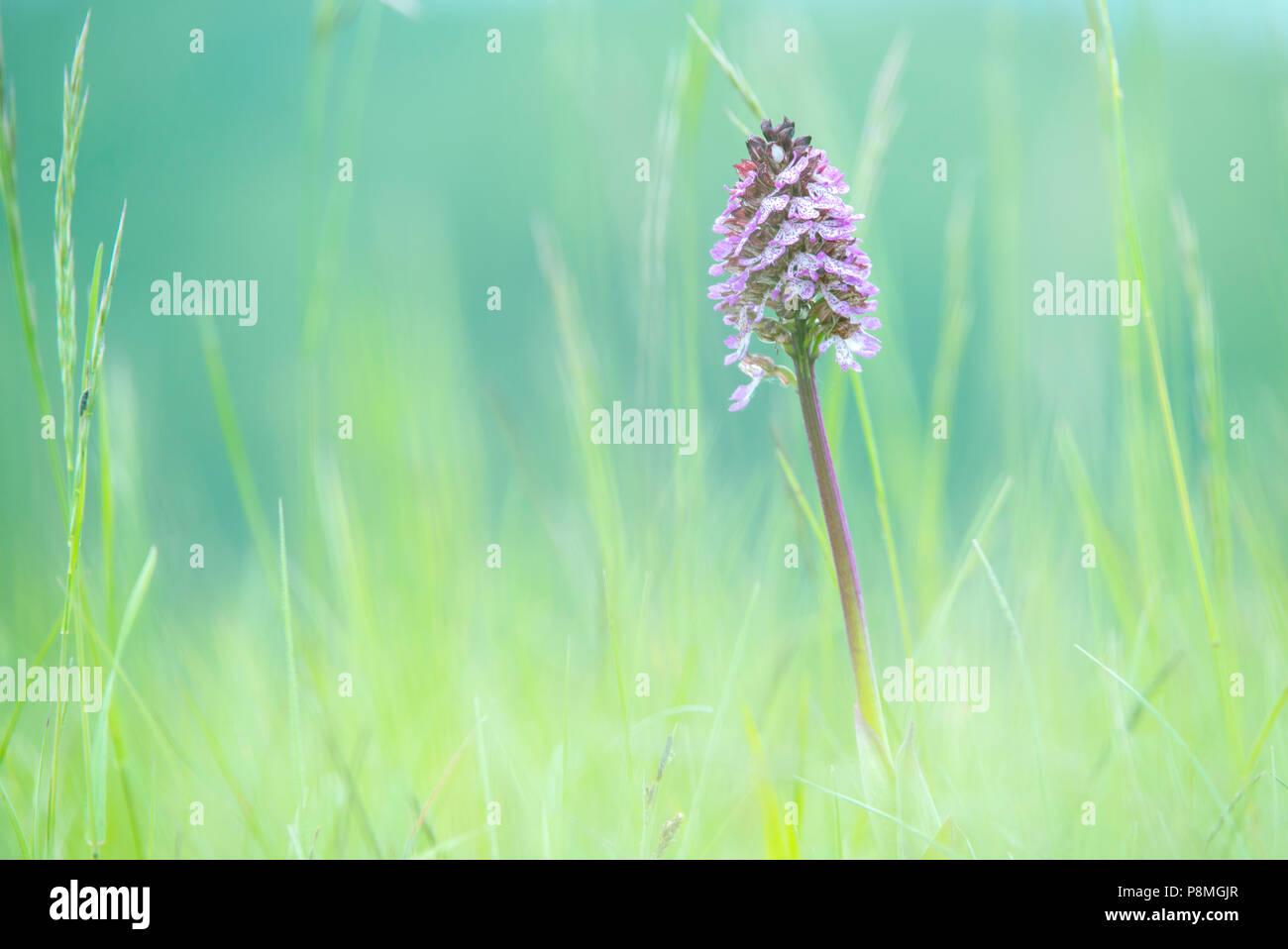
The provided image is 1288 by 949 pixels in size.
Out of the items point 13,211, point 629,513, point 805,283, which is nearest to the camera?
point 805,283

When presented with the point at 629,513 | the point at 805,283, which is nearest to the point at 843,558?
the point at 805,283

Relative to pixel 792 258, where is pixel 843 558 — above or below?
below

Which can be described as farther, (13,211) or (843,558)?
(13,211)

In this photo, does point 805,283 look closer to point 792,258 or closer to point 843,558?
point 792,258

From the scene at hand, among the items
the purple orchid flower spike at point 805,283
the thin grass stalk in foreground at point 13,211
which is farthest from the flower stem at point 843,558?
the thin grass stalk in foreground at point 13,211

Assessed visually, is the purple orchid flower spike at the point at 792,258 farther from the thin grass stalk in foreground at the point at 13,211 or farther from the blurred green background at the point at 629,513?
the thin grass stalk in foreground at the point at 13,211

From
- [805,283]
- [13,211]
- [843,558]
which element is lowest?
[843,558]
